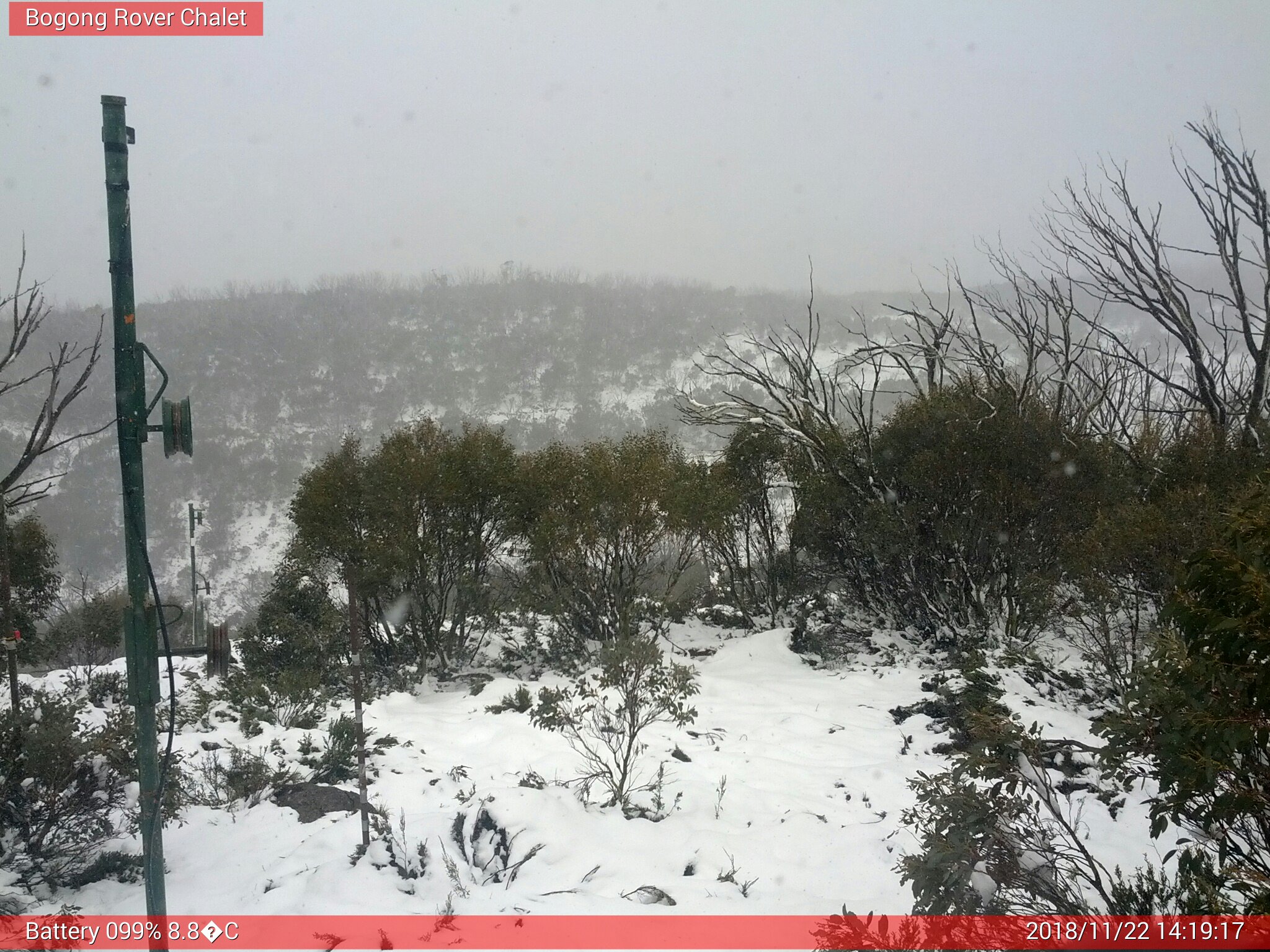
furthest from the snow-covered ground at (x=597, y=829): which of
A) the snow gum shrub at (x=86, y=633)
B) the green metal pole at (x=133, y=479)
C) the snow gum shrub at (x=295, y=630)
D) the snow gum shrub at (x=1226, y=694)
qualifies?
the snow gum shrub at (x=86, y=633)

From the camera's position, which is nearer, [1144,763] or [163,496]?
[1144,763]

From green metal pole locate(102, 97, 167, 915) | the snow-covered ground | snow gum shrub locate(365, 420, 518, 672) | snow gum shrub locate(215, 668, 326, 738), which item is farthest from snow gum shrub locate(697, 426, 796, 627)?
green metal pole locate(102, 97, 167, 915)

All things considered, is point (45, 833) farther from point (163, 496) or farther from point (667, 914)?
point (163, 496)

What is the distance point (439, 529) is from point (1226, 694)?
38.7 feet

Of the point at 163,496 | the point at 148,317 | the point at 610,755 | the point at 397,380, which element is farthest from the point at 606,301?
the point at 610,755

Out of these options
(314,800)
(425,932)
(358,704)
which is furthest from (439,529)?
(425,932)

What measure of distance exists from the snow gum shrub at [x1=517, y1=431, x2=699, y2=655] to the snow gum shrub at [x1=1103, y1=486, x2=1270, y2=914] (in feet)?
32.4

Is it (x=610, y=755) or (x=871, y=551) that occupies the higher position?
(x=871, y=551)

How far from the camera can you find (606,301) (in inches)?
3617

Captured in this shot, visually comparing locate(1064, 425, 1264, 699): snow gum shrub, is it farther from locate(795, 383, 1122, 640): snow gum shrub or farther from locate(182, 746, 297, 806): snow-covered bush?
locate(182, 746, 297, 806): snow-covered bush

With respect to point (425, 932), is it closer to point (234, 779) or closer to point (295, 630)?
point (234, 779)

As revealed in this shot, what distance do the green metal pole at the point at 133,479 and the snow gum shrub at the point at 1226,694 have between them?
3722mm

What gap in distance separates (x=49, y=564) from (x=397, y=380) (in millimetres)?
64445

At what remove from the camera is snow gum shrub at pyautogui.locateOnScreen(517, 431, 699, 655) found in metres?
12.5
